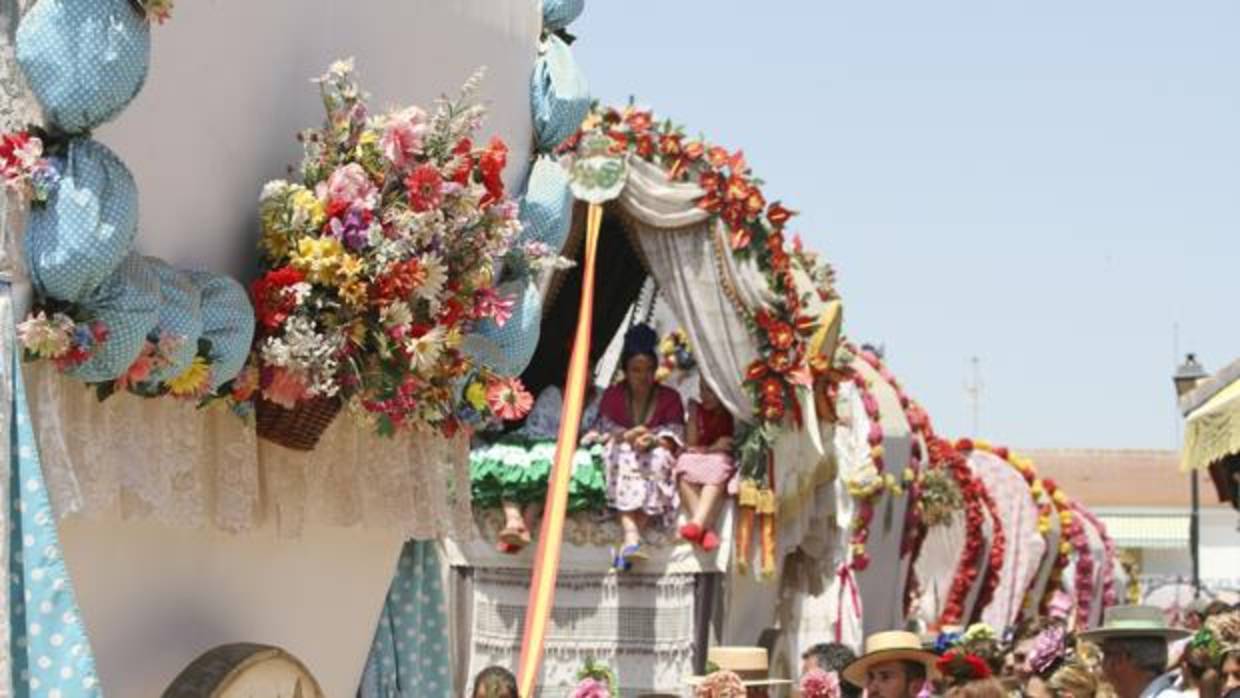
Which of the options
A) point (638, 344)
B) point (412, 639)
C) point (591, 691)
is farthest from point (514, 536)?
point (412, 639)

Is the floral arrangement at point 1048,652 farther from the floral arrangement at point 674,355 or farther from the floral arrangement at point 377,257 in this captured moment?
the floral arrangement at point 674,355

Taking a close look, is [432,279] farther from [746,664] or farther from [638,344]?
[638,344]

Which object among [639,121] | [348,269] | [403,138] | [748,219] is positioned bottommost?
[348,269]

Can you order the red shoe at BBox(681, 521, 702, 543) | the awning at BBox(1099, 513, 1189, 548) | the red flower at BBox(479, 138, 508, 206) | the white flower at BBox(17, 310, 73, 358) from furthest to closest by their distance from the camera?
the awning at BBox(1099, 513, 1189, 548) → the red shoe at BBox(681, 521, 702, 543) → the red flower at BBox(479, 138, 508, 206) → the white flower at BBox(17, 310, 73, 358)

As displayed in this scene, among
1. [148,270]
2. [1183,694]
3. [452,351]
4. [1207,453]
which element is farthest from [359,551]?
[1207,453]

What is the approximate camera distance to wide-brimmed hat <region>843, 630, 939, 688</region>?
33.3 ft

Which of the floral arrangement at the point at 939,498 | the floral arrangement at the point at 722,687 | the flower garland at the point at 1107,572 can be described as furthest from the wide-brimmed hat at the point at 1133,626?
the flower garland at the point at 1107,572

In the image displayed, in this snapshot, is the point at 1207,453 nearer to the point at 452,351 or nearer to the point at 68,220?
the point at 452,351

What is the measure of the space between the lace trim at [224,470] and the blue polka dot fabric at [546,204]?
0.76m

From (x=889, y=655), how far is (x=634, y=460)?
4638 mm

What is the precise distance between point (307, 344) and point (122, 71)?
1092mm

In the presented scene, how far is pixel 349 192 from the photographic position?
720cm

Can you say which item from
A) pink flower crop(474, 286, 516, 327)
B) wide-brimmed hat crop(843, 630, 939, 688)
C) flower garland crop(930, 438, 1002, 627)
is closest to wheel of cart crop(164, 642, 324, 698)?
pink flower crop(474, 286, 516, 327)

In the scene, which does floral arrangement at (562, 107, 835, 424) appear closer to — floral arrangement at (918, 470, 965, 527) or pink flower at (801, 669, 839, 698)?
pink flower at (801, 669, 839, 698)
